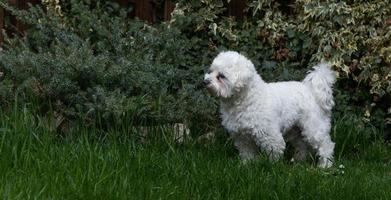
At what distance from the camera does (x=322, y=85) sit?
6125 mm

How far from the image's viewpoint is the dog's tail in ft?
20.1

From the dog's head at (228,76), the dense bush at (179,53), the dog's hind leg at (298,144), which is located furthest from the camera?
the dog's hind leg at (298,144)

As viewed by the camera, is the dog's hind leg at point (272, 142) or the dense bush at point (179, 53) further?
the dense bush at point (179, 53)

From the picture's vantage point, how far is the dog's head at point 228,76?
5.65 m

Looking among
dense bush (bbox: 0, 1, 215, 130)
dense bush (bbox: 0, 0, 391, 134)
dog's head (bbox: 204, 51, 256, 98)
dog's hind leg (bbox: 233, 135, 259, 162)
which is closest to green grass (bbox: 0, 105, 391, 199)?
dog's hind leg (bbox: 233, 135, 259, 162)

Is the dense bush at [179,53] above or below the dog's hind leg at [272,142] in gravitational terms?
above

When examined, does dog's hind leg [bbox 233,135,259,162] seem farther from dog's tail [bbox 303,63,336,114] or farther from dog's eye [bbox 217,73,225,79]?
dog's tail [bbox 303,63,336,114]

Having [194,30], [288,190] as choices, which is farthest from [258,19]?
[288,190]

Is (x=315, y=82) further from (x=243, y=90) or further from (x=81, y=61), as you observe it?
(x=81, y=61)

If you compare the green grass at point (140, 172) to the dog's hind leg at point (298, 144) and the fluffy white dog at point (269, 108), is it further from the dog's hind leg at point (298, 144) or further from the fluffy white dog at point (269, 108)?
the dog's hind leg at point (298, 144)

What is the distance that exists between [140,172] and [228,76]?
122cm

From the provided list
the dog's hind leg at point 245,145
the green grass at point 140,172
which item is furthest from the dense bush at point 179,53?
the dog's hind leg at point 245,145

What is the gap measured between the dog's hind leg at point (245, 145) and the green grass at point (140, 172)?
14 cm

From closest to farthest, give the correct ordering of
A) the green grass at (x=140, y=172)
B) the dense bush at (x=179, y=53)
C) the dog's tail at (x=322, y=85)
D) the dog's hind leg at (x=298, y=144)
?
1. the green grass at (x=140, y=172)
2. the dense bush at (x=179, y=53)
3. the dog's tail at (x=322, y=85)
4. the dog's hind leg at (x=298, y=144)
